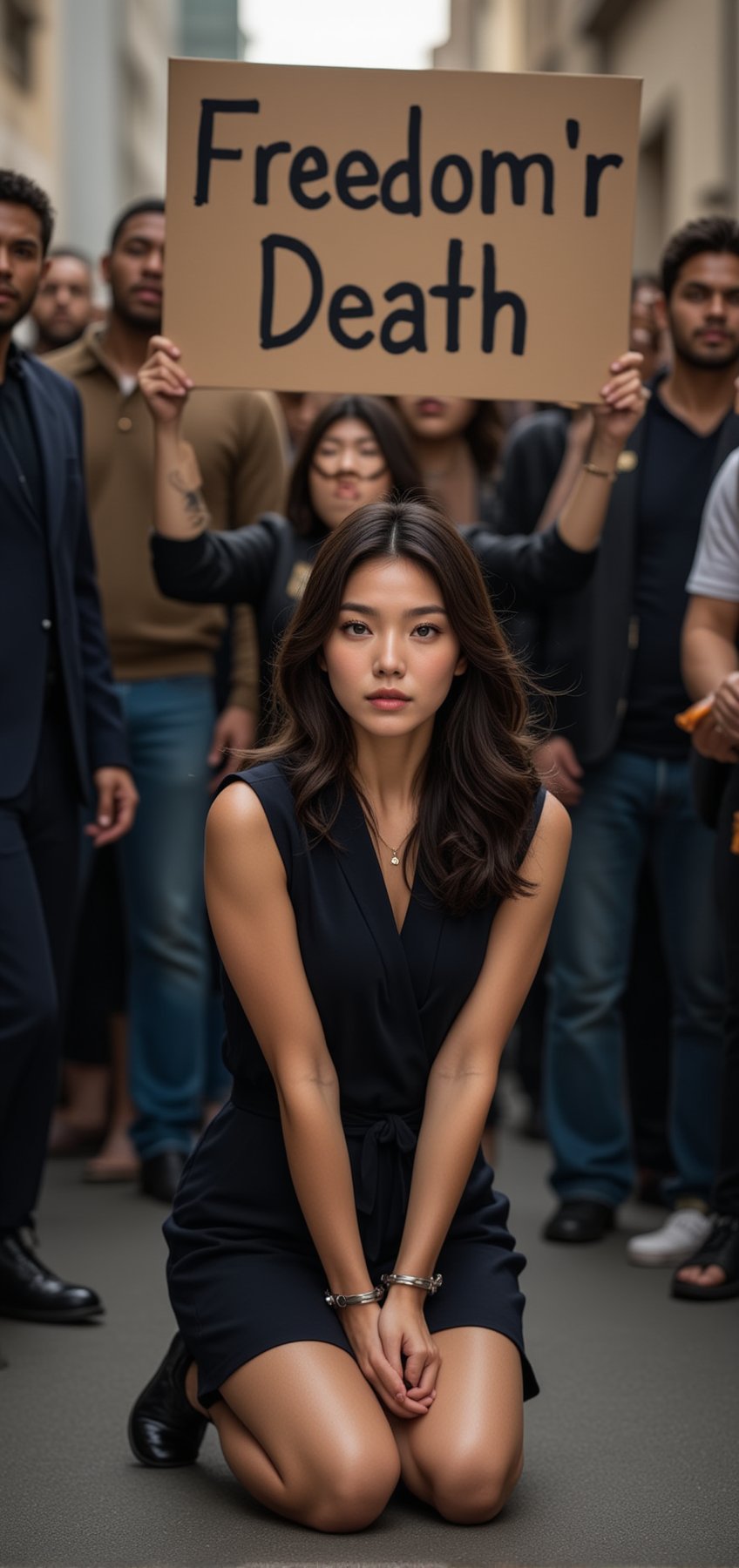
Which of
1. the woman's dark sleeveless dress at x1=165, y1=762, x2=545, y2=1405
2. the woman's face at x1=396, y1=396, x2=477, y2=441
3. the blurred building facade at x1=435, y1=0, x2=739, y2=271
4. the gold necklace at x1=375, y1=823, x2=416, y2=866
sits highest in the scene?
the blurred building facade at x1=435, y1=0, x2=739, y2=271

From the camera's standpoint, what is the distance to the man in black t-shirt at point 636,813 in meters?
5.32

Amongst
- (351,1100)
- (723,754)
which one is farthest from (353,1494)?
(723,754)

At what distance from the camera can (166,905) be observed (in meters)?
5.76

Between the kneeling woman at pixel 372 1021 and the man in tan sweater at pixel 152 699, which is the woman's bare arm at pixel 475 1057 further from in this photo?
the man in tan sweater at pixel 152 699

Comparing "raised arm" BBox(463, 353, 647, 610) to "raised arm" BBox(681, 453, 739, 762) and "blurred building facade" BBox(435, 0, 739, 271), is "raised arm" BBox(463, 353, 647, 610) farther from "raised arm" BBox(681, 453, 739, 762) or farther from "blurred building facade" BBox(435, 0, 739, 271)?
"blurred building facade" BBox(435, 0, 739, 271)

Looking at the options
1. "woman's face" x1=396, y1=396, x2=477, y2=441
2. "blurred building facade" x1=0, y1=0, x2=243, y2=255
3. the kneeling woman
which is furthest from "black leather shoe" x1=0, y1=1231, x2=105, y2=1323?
"blurred building facade" x1=0, y1=0, x2=243, y2=255

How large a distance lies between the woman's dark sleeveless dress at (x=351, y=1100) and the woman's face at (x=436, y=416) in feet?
8.31

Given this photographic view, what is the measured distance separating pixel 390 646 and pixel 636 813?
2007 millimetres

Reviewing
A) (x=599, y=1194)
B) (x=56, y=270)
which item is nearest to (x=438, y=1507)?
(x=599, y=1194)

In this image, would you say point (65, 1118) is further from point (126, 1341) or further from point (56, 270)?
point (56, 270)

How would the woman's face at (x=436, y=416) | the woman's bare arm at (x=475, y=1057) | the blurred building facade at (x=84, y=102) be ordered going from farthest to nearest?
the blurred building facade at (x=84, y=102)
the woman's face at (x=436, y=416)
the woman's bare arm at (x=475, y=1057)

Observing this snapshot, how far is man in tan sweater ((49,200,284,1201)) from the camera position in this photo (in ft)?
18.9

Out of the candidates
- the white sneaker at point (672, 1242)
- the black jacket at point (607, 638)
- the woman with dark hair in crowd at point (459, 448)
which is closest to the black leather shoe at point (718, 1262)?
the white sneaker at point (672, 1242)

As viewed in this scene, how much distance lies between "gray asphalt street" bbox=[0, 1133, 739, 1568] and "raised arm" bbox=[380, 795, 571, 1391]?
247mm
